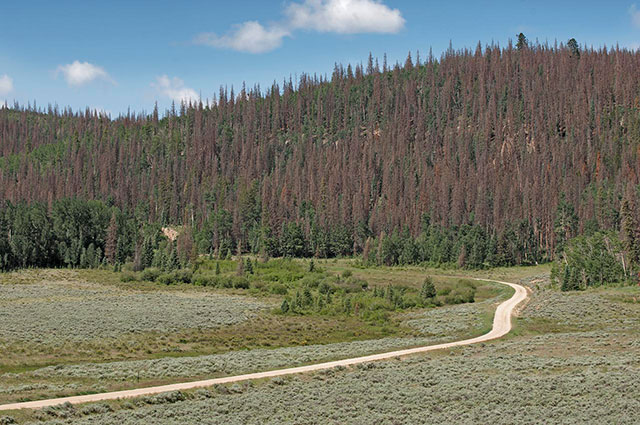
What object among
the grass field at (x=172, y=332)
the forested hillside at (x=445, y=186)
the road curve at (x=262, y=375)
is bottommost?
the grass field at (x=172, y=332)

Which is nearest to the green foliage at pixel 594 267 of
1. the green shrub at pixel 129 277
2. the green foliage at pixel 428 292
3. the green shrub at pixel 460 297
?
the green shrub at pixel 460 297

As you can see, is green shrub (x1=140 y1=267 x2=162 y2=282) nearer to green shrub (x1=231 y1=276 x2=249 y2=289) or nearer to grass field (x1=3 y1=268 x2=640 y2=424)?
green shrub (x1=231 y1=276 x2=249 y2=289)

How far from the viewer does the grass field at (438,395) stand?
26844 millimetres

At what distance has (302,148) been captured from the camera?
19738cm

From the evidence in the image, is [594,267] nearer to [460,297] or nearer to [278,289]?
[460,297]

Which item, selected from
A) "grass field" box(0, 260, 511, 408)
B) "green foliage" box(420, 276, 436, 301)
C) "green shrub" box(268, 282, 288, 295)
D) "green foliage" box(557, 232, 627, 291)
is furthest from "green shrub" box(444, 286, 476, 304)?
"green shrub" box(268, 282, 288, 295)

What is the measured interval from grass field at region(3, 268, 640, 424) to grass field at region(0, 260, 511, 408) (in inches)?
189

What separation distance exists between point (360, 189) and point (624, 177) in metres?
63.5

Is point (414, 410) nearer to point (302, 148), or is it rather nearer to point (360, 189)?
point (360, 189)

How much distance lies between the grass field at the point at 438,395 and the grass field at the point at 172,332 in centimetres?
481

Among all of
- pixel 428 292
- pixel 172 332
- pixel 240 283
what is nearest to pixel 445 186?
pixel 240 283

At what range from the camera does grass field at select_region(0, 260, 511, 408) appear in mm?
37906

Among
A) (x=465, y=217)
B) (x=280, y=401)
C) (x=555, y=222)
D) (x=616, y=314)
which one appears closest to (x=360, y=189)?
(x=465, y=217)

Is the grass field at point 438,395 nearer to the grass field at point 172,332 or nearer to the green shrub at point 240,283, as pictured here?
the grass field at point 172,332
